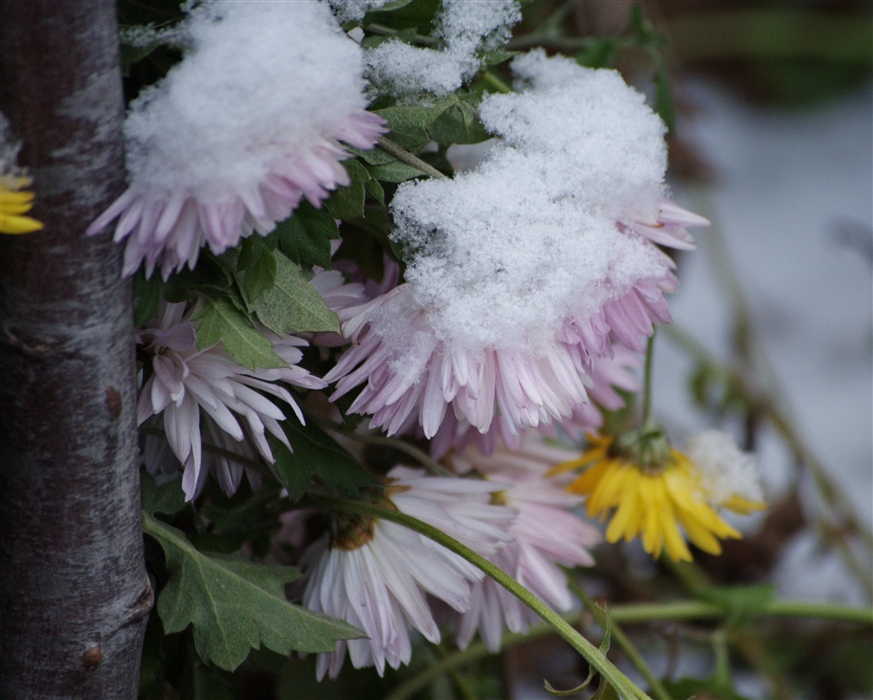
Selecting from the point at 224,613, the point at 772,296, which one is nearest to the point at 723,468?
the point at 224,613

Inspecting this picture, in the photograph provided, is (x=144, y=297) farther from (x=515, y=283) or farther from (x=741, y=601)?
(x=741, y=601)

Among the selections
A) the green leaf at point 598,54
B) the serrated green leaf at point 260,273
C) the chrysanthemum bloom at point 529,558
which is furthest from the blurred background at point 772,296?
the serrated green leaf at point 260,273

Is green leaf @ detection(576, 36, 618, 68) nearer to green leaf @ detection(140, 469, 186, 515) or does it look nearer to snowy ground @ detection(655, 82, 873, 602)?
green leaf @ detection(140, 469, 186, 515)

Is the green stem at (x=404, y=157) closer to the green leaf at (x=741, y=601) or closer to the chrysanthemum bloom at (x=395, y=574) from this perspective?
the chrysanthemum bloom at (x=395, y=574)

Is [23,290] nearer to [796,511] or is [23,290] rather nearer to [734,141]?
[796,511]

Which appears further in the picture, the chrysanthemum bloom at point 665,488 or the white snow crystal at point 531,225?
the chrysanthemum bloom at point 665,488

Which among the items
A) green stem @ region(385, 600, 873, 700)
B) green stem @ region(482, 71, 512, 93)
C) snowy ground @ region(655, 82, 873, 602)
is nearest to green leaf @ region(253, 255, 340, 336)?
green stem @ region(482, 71, 512, 93)
